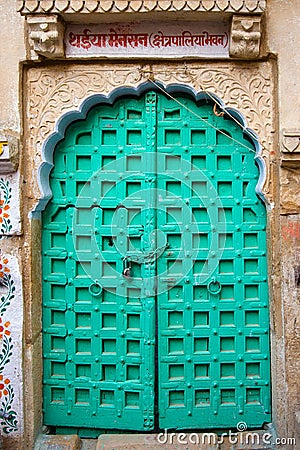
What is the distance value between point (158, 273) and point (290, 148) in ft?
3.99

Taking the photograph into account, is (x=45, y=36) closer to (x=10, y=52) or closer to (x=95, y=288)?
(x=10, y=52)

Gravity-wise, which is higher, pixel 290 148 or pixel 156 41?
pixel 156 41

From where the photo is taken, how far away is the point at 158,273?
3.40 meters

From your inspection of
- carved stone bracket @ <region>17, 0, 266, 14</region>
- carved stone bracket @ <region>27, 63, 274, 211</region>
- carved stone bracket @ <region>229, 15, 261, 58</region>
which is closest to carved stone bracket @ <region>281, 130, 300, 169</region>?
carved stone bracket @ <region>27, 63, 274, 211</region>

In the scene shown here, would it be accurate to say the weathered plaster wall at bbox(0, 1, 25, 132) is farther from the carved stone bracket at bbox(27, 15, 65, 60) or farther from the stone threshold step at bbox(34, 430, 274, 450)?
the stone threshold step at bbox(34, 430, 274, 450)

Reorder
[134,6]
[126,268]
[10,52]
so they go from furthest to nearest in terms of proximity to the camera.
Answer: [126,268] < [10,52] < [134,6]

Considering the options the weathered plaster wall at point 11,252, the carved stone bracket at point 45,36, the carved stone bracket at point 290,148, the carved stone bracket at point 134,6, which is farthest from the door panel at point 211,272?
the weathered plaster wall at point 11,252

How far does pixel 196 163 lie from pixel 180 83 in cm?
55

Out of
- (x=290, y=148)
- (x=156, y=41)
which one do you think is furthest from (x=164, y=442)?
(x=156, y=41)

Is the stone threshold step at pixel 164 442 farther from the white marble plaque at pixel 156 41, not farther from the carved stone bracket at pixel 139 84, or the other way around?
the white marble plaque at pixel 156 41

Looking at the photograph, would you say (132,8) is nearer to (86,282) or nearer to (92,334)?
(86,282)

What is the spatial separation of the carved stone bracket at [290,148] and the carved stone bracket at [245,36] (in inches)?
22.3

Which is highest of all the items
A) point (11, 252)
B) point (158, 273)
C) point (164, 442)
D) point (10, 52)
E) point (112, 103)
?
point (10, 52)

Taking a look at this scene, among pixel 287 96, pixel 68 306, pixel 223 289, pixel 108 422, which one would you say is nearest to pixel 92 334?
pixel 68 306
